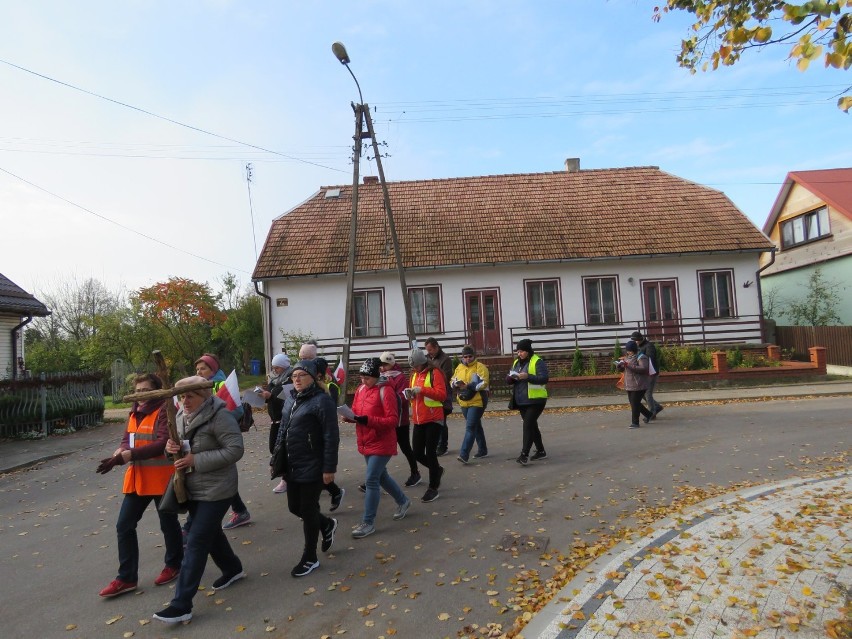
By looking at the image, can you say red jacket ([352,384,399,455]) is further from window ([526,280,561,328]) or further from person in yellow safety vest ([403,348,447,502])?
window ([526,280,561,328])

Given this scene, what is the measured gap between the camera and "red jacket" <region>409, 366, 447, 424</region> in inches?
289

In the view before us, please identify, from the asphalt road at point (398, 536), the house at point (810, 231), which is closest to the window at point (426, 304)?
the asphalt road at point (398, 536)

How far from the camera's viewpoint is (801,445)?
9.57m

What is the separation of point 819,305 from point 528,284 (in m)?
12.9

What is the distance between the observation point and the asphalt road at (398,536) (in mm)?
4230

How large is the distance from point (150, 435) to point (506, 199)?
21616 millimetres

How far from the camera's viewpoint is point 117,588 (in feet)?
15.4

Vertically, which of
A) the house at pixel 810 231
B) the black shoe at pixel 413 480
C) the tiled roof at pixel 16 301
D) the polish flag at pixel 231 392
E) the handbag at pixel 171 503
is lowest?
the black shoe at pixel 413 480

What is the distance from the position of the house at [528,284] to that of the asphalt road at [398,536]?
1071 cm

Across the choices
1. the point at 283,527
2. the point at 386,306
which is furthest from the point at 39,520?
the point at 386,306

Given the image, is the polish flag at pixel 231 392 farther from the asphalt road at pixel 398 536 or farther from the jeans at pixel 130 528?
the asphalt road at pixel 398 536

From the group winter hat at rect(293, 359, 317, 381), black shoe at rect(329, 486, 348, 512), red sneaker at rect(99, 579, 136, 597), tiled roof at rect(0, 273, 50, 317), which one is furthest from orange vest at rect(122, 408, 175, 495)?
tiled roof at rect(0, 273, 50, 317)

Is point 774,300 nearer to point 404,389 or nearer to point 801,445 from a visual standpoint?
point 801,445

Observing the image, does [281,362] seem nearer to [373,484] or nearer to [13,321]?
[373,484]
